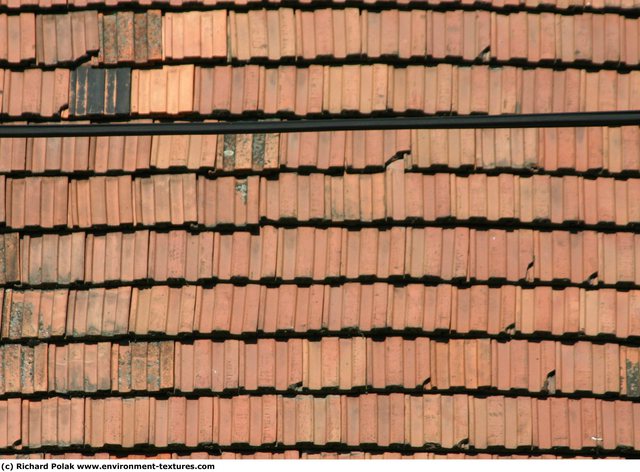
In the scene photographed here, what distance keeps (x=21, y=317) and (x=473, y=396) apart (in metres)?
2.44

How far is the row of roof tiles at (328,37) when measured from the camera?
4.98m

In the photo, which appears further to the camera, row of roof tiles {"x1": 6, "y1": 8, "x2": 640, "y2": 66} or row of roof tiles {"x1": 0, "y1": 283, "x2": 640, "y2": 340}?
row of roof tiles {"x1": 6, "y1": 8, "x2": 640, "y2": 66}

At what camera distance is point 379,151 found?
4895 mm

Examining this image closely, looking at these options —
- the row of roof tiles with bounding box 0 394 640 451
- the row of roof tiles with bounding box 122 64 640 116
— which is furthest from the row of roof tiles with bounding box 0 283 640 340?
the row of roof tiles with bounding box 122 64 640 116

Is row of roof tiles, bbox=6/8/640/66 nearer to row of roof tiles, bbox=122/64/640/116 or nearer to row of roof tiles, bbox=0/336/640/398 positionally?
row of roof tiles, bbox=122/64/640/116

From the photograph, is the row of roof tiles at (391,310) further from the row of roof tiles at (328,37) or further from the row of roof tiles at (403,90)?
the row of roof tiles at (328,37)

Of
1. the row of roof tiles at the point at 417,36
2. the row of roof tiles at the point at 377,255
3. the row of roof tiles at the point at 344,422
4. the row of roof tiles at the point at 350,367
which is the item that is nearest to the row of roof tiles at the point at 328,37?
the row of roof tiles at the point at 417,36

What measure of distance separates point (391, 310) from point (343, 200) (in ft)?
2.09

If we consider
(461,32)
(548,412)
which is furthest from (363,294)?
(461,32)

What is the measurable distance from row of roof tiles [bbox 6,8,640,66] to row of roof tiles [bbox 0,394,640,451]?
185cm

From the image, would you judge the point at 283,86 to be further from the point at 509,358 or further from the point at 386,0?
the point at 509,358

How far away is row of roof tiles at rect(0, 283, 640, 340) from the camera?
15.8ft

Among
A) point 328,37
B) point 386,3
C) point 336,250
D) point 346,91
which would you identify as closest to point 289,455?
point 336,250

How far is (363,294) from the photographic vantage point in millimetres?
4816
